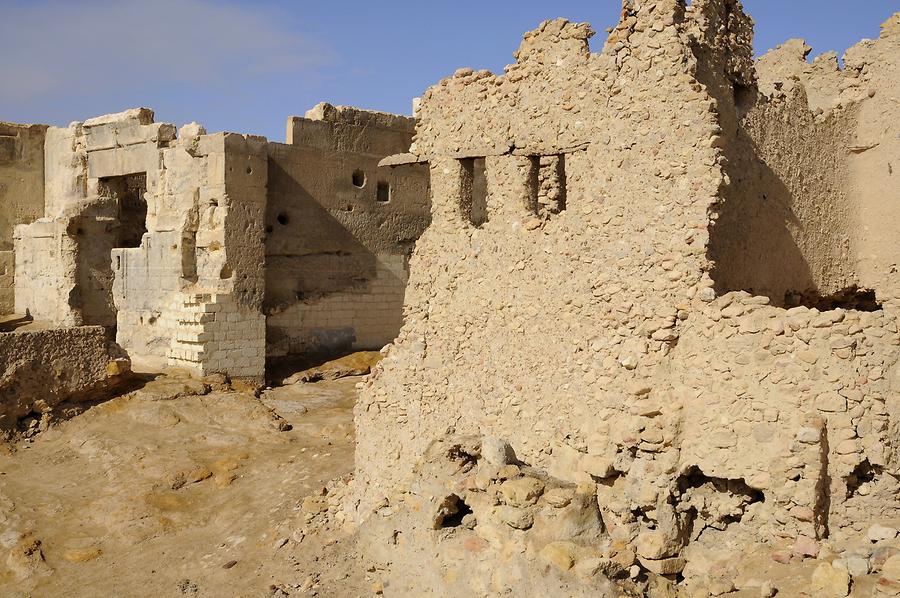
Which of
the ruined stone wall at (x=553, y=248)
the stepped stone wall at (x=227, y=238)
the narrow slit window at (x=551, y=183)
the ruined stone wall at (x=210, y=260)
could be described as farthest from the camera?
the stepped stone wall at (x=227, y=238)

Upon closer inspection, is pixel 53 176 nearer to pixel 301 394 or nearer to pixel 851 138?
pixel 301 394

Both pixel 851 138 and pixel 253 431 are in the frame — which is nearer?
pixel 851 138

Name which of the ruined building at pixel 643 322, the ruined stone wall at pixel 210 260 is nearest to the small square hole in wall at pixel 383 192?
the ruined stone wall at pixel 210 260

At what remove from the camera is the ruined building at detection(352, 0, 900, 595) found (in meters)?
4.59

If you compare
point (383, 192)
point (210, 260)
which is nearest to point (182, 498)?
point (210, 260)

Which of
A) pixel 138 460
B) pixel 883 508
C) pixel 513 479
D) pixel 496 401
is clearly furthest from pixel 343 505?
pixel 883 508

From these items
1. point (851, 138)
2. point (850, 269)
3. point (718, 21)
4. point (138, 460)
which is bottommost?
point (138, 460)

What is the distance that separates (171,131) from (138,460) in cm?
607

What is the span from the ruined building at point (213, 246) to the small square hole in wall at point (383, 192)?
2 cm

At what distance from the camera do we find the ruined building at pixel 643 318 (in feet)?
15.1

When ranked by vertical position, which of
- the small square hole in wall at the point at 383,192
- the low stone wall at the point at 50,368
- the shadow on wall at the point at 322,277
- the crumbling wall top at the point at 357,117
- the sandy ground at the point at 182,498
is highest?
the crumbling wall top at the point at 357,117

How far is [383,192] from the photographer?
14.5 m

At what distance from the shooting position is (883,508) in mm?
4398

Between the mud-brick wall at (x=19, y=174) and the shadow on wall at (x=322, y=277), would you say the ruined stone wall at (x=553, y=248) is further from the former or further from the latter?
the mud-brick wall at (x=19, y=174)
